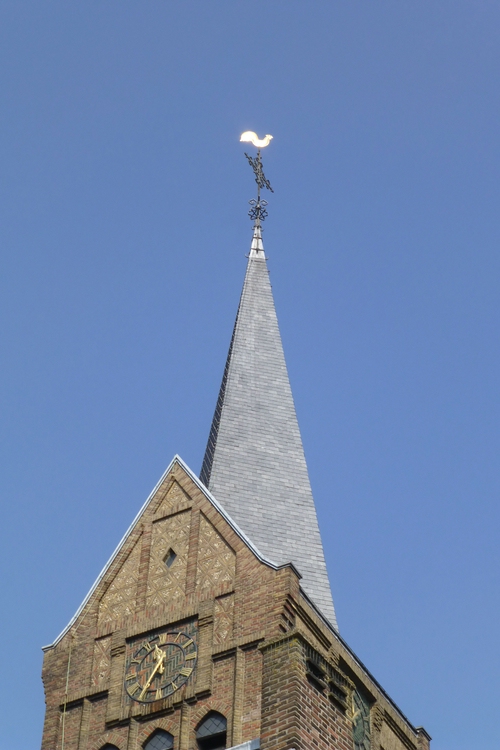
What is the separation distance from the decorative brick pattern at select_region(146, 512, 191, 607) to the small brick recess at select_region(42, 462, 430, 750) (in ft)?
0.09

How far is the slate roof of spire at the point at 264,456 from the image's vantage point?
38344mm

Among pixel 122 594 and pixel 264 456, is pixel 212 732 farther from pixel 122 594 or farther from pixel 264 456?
pixel 264 456

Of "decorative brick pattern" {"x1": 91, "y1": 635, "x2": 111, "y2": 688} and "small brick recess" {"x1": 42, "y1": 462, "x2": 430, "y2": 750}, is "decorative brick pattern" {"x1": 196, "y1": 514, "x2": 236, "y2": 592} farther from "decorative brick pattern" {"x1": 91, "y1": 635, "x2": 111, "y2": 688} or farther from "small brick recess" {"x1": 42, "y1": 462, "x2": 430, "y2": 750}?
"decorative brick pattern" {"x1": 91, "y1": 635, "x2": 111, "y2": 688}

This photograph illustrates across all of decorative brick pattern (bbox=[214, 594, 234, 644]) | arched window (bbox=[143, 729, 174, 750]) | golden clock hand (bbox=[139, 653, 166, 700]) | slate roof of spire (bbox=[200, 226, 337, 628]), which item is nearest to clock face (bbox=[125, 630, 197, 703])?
golden clock hand (bbox=[139, 653, 166, 700])

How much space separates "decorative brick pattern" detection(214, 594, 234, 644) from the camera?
111ft

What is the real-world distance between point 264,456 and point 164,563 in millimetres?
5711

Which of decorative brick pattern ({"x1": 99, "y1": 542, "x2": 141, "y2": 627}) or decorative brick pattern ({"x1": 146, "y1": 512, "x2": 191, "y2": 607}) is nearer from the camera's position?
decorative brick pattern ({"x1": 146, "y1": 512, "x2": 191, "y2": 607})

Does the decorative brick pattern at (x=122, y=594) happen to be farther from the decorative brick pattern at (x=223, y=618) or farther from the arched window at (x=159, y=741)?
the arched window at (x=159, y=741)

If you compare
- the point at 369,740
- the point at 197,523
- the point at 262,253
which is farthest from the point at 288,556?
the point at 262,253

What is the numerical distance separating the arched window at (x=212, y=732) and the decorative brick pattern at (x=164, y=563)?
9.90 ft

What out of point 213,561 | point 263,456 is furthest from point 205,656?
point 263,456

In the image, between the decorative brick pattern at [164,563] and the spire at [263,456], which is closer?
the decorative brick pattern at [164,563]

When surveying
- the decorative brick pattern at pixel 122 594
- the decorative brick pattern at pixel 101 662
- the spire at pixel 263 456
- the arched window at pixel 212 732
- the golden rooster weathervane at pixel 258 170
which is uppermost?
the golden rooster weathervane at pixel 258 170

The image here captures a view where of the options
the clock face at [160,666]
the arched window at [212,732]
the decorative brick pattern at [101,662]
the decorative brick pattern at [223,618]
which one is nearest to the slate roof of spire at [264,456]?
the decorative brick pattern at [223,618]
